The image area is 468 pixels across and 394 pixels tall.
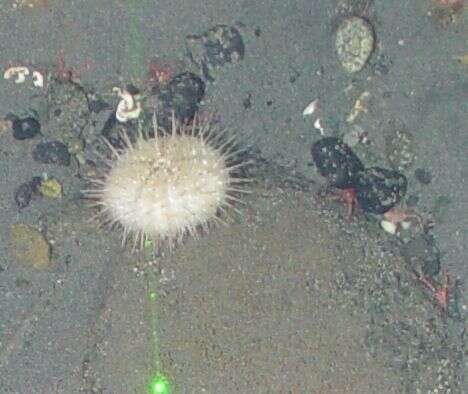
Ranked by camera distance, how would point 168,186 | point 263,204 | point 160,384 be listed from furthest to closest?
point 263,204
point 160,384
point 168,186

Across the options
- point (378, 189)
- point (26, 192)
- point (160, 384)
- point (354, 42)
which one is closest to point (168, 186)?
point (26, 192)

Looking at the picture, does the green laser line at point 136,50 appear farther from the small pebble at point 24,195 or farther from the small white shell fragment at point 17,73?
the small pebble at point 24,195

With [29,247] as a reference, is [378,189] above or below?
below

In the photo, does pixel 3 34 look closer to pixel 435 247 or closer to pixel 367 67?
pixel 367 67

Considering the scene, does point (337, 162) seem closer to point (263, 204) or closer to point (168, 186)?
point (263, 204)

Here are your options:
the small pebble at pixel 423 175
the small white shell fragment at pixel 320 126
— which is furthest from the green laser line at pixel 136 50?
the small pebble at pixel 423 175

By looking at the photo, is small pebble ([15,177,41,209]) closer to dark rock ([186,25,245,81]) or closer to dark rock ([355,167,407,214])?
dark rock ([186,25,245,81])

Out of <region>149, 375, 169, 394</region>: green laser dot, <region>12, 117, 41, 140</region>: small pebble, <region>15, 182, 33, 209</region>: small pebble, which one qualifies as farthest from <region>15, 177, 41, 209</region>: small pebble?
<region>149, 375, 169, 394</region>: green laser dot
